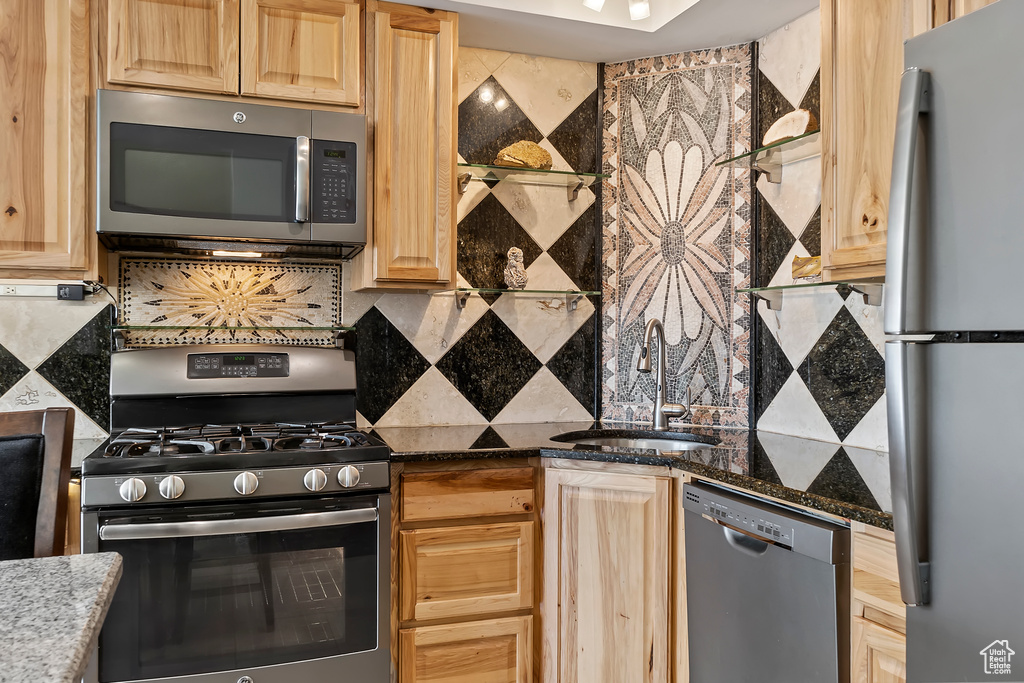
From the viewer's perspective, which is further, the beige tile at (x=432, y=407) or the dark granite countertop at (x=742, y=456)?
the beige tile at (x=432, y=407)

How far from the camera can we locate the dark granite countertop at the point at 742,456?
1.50 m

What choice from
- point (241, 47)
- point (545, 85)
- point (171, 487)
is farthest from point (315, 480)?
point (545, 85)

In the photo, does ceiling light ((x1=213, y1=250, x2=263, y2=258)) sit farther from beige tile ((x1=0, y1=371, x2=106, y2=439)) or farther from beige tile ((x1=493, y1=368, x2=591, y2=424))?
beige tile ((x1=493, y1=368, x2=591, y2=424))

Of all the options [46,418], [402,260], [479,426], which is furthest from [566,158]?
[46,418]

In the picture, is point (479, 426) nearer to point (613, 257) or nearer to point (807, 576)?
point (613, 257)

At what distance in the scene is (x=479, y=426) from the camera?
264cm

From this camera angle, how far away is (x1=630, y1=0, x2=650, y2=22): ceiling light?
7.99ft

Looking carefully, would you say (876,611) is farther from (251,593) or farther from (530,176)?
(530,176)

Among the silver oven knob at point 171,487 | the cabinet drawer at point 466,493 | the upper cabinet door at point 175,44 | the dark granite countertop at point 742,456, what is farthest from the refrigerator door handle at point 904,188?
the upper cabinet door at point 175,44

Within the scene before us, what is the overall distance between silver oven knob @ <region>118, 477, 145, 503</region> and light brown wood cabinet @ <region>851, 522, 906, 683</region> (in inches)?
64.7

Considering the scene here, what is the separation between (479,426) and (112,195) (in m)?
1.39

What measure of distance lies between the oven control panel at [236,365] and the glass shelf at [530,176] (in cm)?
89

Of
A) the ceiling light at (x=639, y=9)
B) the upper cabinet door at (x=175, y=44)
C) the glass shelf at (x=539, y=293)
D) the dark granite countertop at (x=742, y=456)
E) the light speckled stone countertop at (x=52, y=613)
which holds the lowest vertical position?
the dark granite countertop at (x=742, y=456)

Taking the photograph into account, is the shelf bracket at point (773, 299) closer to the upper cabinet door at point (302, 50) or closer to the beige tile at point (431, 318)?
the beige tile at point (431, 318)
